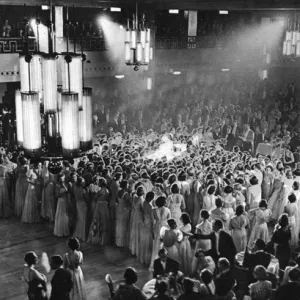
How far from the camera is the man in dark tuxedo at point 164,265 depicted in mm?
7656

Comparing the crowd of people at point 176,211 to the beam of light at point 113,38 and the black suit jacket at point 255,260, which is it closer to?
the black suit jacket at point 255,260

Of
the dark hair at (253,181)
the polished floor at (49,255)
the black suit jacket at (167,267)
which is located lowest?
the polished floor at (49,255)

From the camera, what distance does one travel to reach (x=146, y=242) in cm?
1001

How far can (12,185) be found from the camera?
12.8m

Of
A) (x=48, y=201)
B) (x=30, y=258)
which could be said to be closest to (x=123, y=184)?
(x=48, y=201)

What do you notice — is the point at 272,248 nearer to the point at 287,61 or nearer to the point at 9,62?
the point at 9,62

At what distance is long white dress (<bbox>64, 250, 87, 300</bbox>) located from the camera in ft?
25.6

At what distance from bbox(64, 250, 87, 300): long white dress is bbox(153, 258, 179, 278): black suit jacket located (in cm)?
117

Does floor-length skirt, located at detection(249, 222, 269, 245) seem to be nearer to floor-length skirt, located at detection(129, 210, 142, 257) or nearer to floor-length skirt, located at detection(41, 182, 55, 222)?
floor-length skirt, located at detection(129, 210, 142, 257)

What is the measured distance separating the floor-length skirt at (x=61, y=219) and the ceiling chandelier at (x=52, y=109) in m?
5.95

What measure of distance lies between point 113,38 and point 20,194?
13.0m

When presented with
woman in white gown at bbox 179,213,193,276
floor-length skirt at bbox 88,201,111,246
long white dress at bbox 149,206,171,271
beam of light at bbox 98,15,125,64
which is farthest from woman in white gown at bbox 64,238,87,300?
beam of light at bbox 98,15,125,64

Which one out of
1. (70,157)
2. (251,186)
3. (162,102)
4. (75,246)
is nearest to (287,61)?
(162,102)

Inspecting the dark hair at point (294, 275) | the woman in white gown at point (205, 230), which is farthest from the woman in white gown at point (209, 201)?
the dark hair at point (294, 275)
